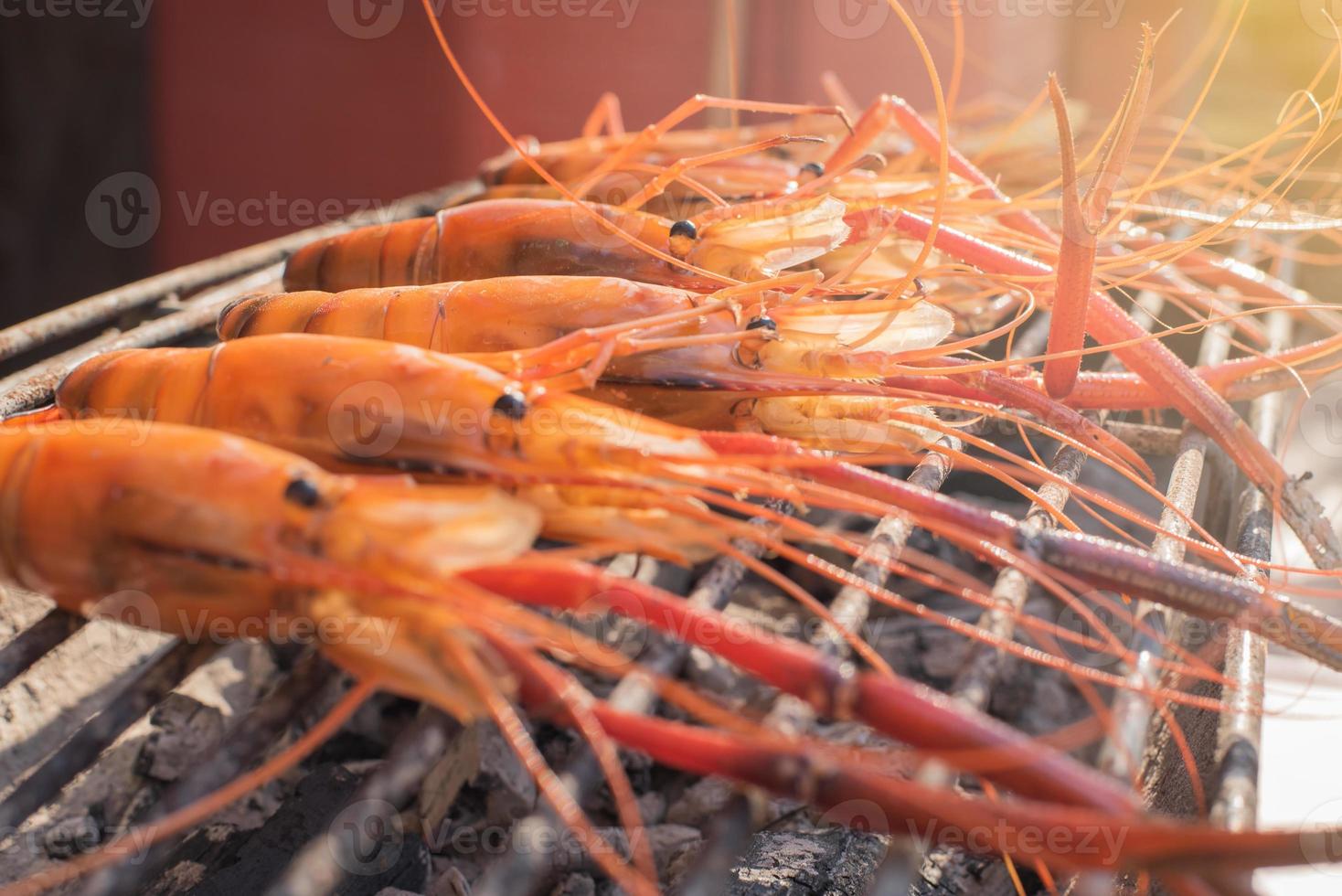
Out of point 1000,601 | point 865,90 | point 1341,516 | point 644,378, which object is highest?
point 865,90

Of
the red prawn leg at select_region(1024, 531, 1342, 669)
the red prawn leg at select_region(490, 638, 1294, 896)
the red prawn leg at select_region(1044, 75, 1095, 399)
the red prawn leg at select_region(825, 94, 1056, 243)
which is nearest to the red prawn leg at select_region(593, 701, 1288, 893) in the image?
the red prawn leg at select_region(490, 638, 1294, 896)

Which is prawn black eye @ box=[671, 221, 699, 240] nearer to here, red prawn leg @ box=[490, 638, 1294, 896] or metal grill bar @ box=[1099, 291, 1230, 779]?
metal grill bar @ box=[1099, 291, 1230, 779]

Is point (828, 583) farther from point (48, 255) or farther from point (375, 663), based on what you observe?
point (48, 255)

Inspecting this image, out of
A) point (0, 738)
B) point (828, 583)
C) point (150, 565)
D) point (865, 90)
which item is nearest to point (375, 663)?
point (150, 565)

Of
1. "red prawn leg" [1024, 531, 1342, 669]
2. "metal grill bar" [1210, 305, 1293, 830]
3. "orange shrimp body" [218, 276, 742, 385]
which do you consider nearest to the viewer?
"metal grill bar" [1210, 305, 1293, 830]

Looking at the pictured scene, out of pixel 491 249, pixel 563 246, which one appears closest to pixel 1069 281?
Answer: pixel 563 246

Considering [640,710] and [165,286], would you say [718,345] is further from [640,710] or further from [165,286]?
[165,286]
